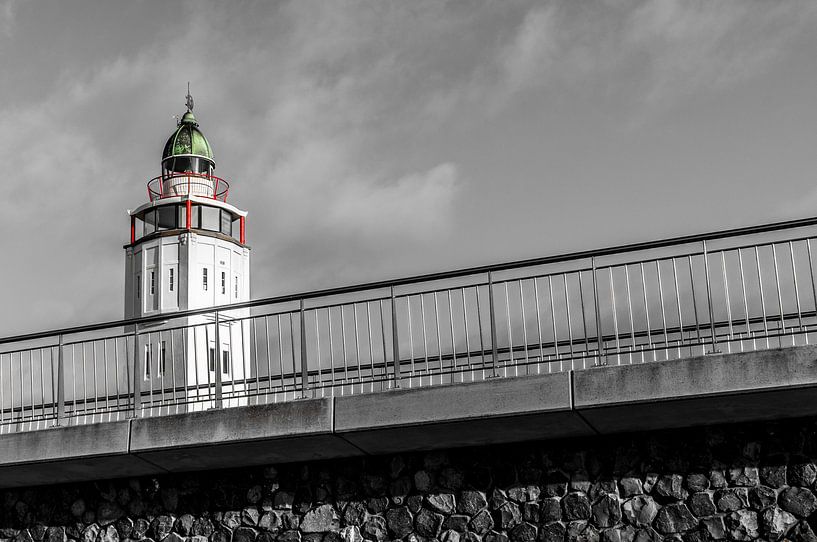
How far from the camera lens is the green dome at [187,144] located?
159ft

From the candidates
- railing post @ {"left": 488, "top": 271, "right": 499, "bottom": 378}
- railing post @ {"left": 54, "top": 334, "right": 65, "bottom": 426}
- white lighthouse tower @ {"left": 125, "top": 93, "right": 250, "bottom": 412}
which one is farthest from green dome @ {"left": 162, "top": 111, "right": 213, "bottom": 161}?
railing post @ {"left": 488, "top": 271, "right": 499, "bottom": 378}

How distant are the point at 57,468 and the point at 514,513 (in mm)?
5128

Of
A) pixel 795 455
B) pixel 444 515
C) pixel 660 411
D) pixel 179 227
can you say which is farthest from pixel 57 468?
pixel 179 227

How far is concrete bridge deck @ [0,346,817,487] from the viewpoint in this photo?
966 cm

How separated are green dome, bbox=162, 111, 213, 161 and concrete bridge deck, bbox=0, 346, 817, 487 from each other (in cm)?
3663

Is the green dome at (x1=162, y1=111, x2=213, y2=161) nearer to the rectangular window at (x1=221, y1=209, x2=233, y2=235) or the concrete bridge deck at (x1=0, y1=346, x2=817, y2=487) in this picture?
the rectangular window at (x1=221, y1=209, x2=233, y2=235)

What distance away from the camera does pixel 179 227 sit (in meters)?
47.7

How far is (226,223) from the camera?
161 feet

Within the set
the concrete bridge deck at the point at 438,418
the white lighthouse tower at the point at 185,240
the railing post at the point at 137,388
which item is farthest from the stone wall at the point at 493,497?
the white lighthouse tower at the point at 185,240

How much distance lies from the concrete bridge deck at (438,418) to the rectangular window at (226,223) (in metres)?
36.2

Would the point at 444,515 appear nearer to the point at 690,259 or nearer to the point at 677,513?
the point at 677,513

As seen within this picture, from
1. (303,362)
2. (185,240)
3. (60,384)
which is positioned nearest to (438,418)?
(303,362)

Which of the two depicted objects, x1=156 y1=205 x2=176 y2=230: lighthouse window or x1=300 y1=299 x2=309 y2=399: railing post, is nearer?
x1=300 y1=299 x2=309 y2=399: railing post

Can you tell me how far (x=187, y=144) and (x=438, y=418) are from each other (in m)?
39.8
